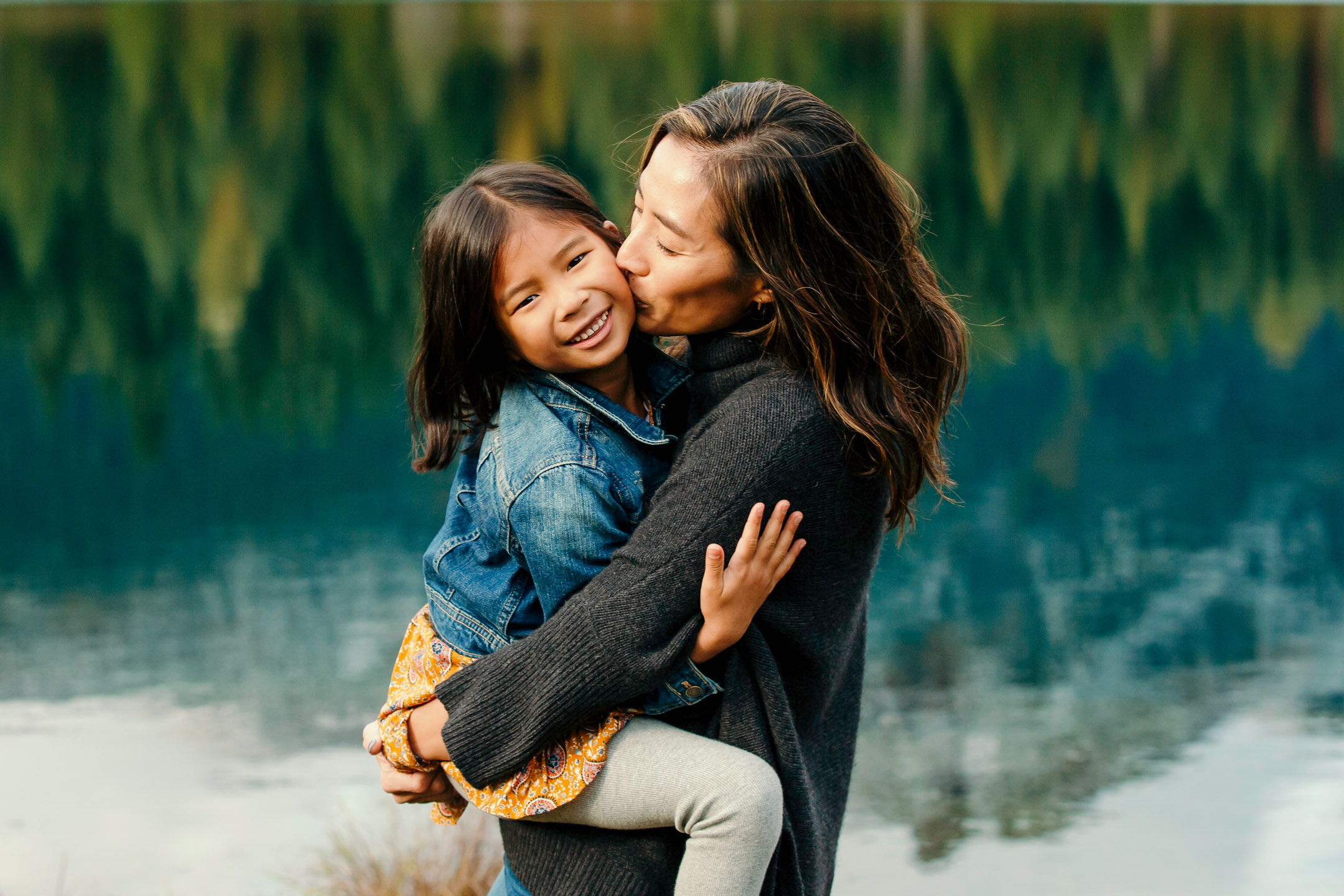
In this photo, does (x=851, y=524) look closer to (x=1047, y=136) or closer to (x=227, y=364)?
(x=227, y=364)

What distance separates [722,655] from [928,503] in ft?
20.5

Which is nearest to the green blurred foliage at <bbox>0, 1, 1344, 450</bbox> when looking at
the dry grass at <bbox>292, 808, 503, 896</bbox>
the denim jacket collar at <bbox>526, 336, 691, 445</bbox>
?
the dry grass at <bbox>292, 808, 503, 896</bbox>

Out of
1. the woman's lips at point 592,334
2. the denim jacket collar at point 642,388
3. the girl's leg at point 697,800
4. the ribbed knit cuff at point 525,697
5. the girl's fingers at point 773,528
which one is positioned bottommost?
the girl's leg at point 697,800

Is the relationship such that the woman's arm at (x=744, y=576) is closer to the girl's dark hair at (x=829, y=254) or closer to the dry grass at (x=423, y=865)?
the girl's dark hair at (x=829, y=254)

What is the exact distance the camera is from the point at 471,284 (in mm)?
1660

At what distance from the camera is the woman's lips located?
5.39ft

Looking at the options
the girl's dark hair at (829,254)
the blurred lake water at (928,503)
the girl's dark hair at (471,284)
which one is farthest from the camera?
the blurred lake water at (928,503)

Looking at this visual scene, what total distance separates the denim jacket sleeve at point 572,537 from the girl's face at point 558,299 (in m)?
0.19

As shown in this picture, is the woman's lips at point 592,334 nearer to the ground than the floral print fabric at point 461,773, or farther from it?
farther from it

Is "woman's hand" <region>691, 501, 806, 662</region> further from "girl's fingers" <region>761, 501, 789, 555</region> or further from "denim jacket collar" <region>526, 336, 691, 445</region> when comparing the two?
"denim jacket collar" <region>526, 336, 691, 445</region>

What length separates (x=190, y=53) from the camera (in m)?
26.1

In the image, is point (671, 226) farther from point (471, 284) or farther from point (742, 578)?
point (742, 578)

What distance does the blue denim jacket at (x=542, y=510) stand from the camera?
4.93 ft

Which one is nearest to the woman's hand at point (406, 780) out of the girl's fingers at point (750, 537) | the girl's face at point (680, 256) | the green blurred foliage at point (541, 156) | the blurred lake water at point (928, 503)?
the girl's fingers at point (750, 537)
